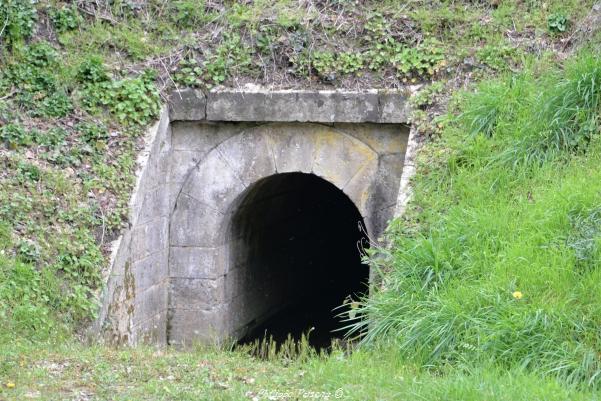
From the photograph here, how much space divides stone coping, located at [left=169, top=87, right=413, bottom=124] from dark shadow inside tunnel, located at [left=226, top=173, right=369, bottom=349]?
73cm

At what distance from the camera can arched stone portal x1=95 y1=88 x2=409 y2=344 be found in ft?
26.5

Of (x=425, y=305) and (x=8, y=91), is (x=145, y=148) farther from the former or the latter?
(x=425, y=305)

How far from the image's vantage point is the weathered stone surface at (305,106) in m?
8.06

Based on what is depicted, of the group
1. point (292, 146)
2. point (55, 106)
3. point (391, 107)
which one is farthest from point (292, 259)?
point (55, 106)

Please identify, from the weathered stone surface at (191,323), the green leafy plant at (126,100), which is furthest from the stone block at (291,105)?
the weathered stone surface at (191,323)

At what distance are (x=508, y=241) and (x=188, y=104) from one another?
3535 millimetres

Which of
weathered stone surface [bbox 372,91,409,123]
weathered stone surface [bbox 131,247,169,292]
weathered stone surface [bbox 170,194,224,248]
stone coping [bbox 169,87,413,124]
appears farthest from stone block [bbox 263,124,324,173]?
weathered stone surface [bbox 131,247,169,292]

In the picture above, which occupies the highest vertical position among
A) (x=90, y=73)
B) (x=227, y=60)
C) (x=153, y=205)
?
(x=227, y=60)

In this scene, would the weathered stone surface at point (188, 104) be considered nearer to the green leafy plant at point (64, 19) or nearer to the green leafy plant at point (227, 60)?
the green leafy plant at point (227, 60)

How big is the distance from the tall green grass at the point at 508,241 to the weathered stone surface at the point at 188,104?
7.34ft

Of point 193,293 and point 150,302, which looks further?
point 193,293

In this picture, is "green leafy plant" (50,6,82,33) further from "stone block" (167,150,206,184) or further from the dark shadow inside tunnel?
the dark shadow inside tunnel

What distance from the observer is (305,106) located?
8.21 meters

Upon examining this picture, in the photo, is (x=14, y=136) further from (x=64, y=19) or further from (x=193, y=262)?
(x=193, y=262)
